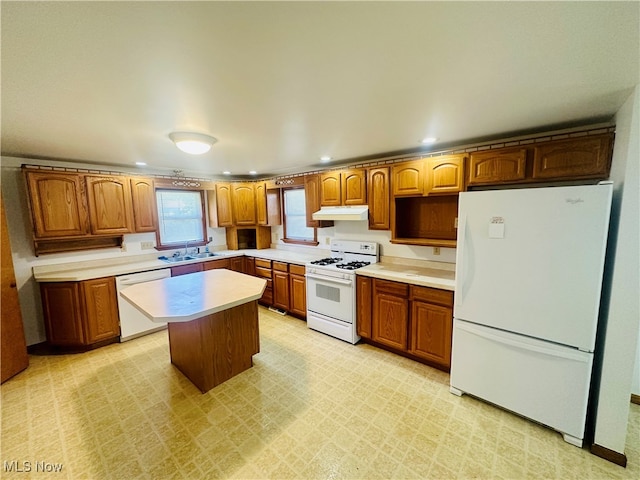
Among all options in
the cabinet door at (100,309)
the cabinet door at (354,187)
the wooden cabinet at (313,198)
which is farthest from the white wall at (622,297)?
the cabinet door at (100,309)

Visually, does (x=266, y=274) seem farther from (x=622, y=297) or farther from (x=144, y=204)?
(x=622, y=297)

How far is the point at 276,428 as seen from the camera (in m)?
1.95

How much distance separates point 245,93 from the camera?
1560mm

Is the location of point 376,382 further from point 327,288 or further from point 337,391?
point 327,288

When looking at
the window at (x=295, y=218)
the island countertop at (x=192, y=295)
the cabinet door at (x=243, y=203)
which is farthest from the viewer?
the cabinet door at (x=243, y=203)

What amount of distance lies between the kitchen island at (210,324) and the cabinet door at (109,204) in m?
1.41

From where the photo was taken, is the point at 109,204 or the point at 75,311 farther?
the point at 109,204

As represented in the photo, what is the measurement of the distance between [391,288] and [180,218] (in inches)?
145

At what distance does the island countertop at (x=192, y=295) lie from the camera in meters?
1.92

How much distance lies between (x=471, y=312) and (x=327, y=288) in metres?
1.69

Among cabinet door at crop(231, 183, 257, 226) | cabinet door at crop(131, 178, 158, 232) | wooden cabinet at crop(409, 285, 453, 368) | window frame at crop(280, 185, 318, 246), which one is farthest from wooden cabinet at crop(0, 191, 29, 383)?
wooden cabinet at crop(409, 285, 453, 368)

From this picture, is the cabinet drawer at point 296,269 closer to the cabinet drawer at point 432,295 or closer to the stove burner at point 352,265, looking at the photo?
the stove burner at point 352,265

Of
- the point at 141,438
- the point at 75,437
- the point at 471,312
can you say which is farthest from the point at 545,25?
the point at 75,437

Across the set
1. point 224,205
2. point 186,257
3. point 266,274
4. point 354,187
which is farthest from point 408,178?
point 186,257
